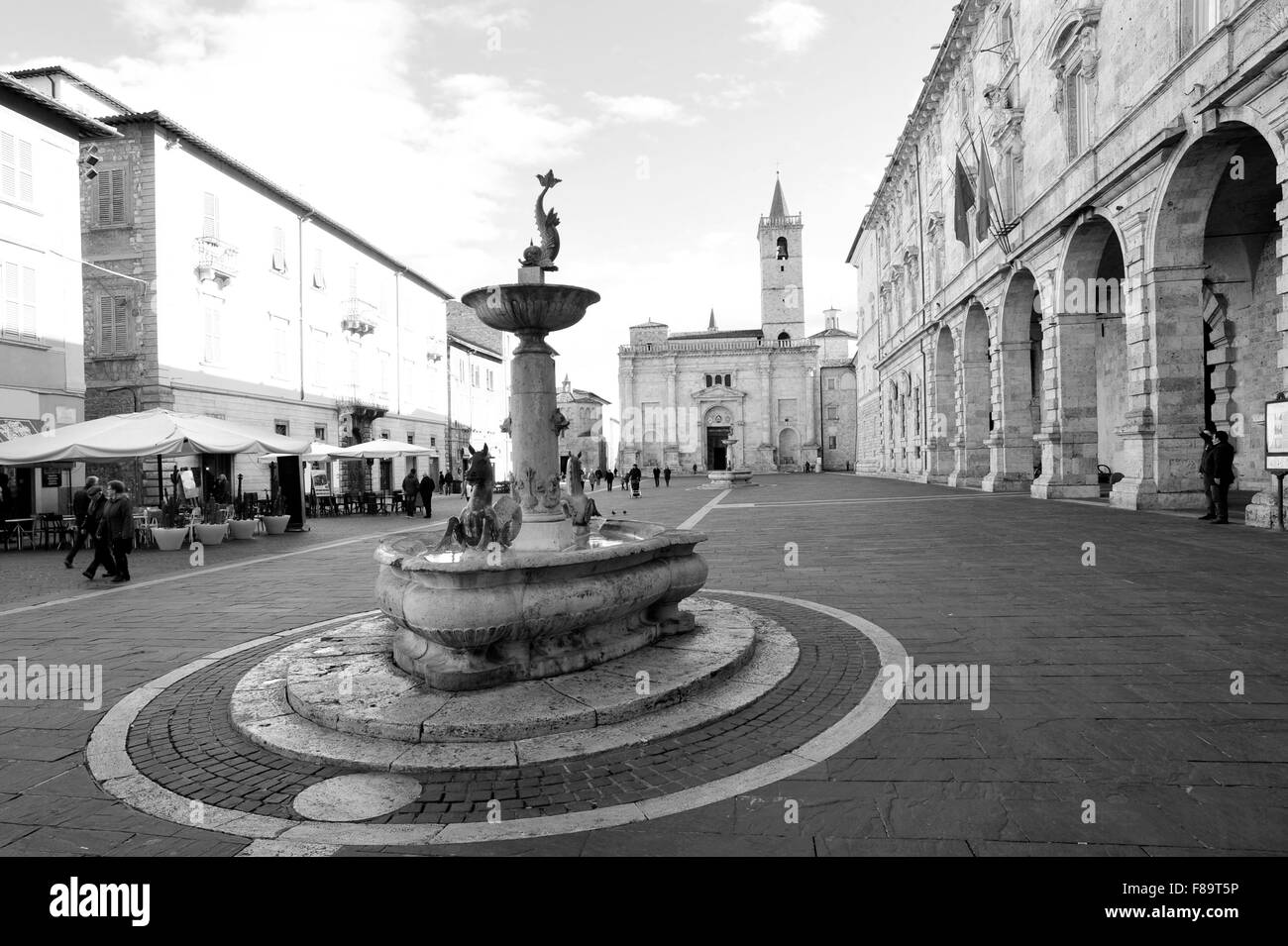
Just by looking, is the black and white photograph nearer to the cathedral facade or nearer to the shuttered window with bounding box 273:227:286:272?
the shuttered window with bounding box 273:227:286:272

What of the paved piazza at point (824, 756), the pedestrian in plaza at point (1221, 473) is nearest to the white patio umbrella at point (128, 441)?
the paved piazza at point (824, 756)

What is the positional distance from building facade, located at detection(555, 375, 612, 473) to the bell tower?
20.9 metres

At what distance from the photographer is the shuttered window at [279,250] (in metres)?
27.1

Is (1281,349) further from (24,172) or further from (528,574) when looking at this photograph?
(24,172)

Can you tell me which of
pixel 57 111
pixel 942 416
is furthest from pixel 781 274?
pixel 57 111

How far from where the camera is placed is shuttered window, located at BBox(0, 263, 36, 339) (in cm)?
1744

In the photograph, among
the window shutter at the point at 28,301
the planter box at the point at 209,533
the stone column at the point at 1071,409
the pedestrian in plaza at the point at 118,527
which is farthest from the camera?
the window shutter at the point at 28,301

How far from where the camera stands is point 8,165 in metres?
17.7

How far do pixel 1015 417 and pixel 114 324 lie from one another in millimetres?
27723

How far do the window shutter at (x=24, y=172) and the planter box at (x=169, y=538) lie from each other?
34.7 ft

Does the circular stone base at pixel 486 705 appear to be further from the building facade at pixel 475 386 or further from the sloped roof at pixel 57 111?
the building facade at pixel 475 386
